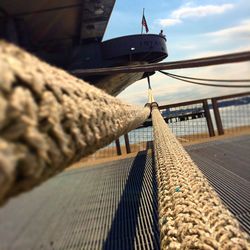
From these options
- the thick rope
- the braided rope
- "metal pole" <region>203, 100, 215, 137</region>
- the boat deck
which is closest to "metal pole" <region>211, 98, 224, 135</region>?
"metal pole" <region>203, 100, 215, 137</region>

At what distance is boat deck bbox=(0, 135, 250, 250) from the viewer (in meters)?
2.35

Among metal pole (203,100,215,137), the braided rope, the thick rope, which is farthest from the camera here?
metal pole (203,100,215,137)

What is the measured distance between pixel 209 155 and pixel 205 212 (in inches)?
147

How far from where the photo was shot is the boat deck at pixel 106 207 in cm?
235

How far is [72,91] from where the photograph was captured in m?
0.44

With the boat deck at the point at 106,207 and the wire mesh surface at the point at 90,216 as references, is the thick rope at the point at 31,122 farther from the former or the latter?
the wire mesh surface at the point at 90,216

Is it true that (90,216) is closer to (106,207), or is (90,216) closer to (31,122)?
(106,207)

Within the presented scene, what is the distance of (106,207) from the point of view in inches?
118

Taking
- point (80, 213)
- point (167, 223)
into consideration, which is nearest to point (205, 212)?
point (167, 223)

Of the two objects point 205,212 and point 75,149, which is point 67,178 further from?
point 75,149

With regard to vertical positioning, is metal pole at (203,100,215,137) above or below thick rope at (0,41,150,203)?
below

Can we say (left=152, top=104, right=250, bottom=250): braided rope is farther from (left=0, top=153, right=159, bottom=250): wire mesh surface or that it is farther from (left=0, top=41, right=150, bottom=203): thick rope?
(left=0, top=153, right=159, bottom=250): wire mesh surface

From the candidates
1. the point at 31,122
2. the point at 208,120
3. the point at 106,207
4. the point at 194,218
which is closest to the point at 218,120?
the point at 208,120

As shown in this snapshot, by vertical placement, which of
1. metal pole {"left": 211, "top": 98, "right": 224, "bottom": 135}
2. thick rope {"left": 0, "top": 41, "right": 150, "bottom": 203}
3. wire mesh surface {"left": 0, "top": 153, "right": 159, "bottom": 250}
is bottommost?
wire mesh surface {"left": 0, "top": 153, "right": 159, "bottom": 250}
